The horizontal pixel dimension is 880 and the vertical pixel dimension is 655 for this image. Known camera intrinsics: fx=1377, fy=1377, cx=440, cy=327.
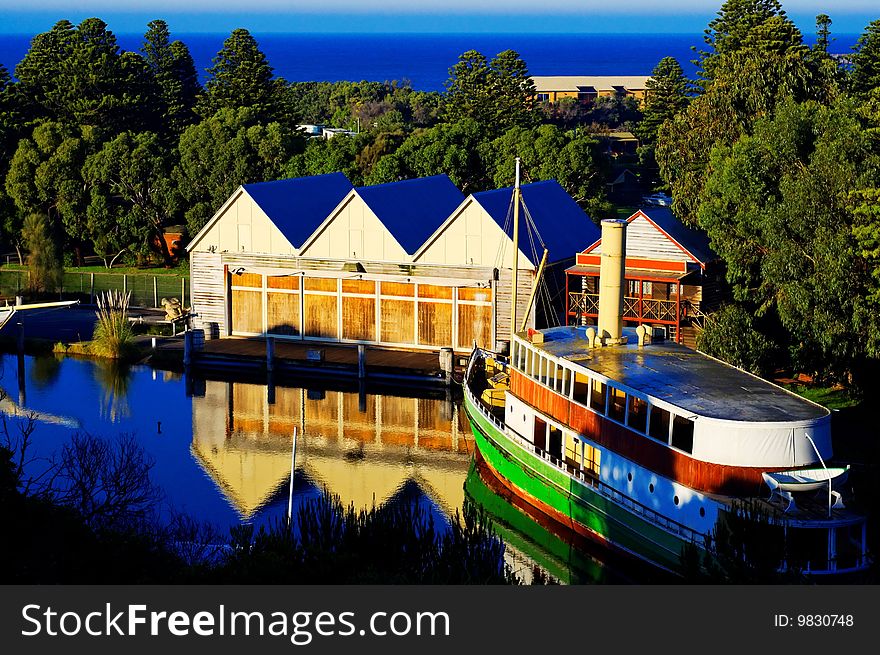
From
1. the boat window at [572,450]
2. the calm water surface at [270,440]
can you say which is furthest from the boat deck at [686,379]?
the calm water surface at [270,440]

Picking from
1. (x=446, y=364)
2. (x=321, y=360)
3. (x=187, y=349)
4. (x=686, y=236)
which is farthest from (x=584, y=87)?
(x=446, y=364)

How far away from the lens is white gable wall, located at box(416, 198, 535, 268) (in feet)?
180

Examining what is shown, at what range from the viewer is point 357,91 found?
571ft

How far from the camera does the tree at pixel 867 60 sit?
285 feet

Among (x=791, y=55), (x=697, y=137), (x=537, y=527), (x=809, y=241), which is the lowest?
(x=537, y=527)

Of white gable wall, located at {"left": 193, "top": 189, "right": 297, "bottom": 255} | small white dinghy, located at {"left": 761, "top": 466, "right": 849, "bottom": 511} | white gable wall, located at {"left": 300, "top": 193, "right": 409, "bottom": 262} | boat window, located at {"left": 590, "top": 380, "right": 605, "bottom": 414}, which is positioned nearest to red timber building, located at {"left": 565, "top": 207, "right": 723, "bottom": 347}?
white gable wall, located at {"left": 300, "top": 193, "right": 409, "bottom": 262}

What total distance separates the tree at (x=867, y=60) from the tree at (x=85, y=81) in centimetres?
5042

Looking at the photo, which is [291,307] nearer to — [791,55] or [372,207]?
[372,207]

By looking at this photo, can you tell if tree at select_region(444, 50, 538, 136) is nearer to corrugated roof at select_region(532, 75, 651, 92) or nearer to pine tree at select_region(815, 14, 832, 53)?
pine tree at select_region(815, 14, 832, 53)

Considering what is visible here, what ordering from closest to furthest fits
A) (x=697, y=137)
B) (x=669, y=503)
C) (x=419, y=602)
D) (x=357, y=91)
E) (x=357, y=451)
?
(x=419, y=602) < (x=669, y=503) < (x=357, y=451) < (x=697, y=137) < (x=357, y=91)

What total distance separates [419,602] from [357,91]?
157m

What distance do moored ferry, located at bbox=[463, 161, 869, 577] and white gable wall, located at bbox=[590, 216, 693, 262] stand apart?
9803mm

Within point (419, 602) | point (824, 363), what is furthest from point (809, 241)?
point (419, 602)

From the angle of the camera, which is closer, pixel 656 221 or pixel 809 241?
pixel 809 241
